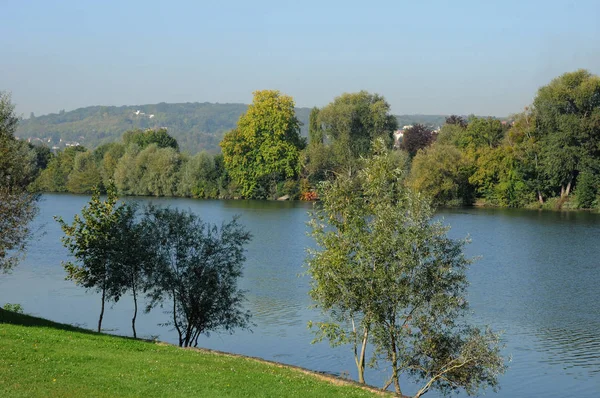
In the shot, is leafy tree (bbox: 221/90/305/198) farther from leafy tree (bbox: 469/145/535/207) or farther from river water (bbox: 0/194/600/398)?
river water (bbox: 0/194/600/398)

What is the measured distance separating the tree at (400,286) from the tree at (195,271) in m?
6.25

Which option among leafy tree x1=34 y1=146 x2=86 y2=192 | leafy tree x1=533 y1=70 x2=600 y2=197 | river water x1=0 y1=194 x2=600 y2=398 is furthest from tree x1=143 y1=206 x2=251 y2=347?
leafy tree x1=34 y1=146 x2=86 y2=192

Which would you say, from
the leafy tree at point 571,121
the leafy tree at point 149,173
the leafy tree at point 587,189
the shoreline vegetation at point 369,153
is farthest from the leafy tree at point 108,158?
the leafy tree at point 587,189

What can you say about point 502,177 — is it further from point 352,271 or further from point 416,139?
point 352,271

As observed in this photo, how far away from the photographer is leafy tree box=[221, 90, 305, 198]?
104 meters

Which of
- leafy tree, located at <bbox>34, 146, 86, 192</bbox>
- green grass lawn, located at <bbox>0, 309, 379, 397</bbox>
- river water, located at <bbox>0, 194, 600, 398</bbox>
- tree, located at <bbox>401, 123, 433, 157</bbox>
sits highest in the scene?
tree, located at <bbox>401, 123, 433, 157</bbox>

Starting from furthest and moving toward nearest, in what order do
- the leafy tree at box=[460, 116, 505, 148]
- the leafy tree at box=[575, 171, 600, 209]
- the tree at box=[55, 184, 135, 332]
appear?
the leafy tree at box=[460, 116, 505, 148]
the leafy tree at box=[575, 171, 600, 209]
the tree at box=[55, 184, 135, 332]

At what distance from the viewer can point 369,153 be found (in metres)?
73.2

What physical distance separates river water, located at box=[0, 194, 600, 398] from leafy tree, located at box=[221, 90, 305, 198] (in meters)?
40.1

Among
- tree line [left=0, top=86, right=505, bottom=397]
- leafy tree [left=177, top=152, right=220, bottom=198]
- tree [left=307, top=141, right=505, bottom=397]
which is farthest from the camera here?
leafy tree [left=177, top=152, right=220, bottom=198]

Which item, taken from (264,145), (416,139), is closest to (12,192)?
(264,145)

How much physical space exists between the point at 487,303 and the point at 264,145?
70449mm

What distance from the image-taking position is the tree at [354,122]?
9738 centimetres

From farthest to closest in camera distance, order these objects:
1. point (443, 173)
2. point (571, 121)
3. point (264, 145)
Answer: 1. point (264, 145)
2. point (443, 173)
3. point (571, 121)
